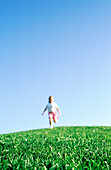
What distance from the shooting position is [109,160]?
4094 millimetres

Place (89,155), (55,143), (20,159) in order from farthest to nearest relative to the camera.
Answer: (55,143)
(89,155)
(20,159)

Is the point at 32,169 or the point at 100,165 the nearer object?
the point at 32,169

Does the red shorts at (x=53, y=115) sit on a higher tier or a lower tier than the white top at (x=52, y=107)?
lower

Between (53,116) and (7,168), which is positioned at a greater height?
(53,116)

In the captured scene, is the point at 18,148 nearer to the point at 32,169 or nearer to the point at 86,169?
the point at 32,169

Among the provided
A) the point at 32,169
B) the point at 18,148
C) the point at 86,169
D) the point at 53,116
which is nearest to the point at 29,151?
the point at 18,148

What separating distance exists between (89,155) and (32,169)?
1.54 metres

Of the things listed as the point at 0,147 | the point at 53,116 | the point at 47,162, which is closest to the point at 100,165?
the point at 47,162

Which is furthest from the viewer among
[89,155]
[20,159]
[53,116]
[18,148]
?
[53,116]

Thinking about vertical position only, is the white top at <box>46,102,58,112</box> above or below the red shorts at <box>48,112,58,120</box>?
above

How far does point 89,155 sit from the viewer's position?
4328mm

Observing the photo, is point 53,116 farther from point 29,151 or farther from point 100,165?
point 100,165

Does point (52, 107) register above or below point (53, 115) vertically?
above

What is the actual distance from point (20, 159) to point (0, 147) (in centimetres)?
164
